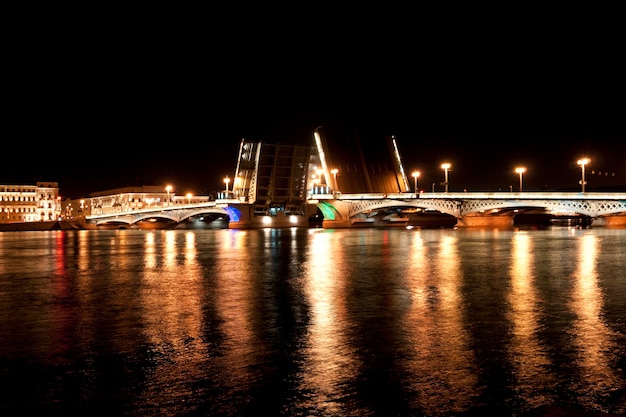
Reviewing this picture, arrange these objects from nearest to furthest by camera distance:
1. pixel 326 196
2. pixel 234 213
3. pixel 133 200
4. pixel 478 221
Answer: pixel 478 221 < pixel 326 196 < pixel 234 213 < pixel 133 200

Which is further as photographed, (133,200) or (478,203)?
(133,200)

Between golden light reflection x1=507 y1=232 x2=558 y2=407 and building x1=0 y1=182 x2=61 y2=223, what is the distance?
383 ft

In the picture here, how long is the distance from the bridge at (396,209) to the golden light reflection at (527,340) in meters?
46.1

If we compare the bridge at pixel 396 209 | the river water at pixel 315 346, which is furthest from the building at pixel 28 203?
the river water at pixel 315 346

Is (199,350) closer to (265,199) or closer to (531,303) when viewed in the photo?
(531,303)

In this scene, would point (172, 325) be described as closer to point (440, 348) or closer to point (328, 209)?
point (440, 348)

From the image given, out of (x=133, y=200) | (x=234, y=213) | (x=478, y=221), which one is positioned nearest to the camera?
(x=478, y=221)

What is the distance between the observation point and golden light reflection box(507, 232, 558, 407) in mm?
6625

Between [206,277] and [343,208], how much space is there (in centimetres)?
6233

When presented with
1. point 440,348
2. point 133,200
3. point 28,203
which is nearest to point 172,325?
point 440,348

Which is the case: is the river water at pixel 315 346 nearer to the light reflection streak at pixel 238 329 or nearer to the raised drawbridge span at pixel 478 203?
the light reflection streak at pixel 238 329

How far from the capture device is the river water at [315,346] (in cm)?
602

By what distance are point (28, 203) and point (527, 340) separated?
128m

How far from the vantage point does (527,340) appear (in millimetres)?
8672
